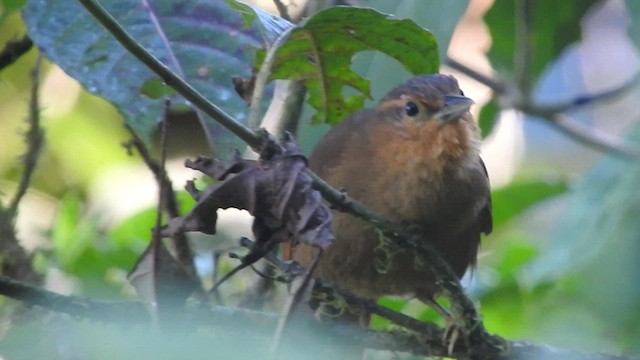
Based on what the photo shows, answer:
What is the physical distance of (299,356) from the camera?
2.64ft

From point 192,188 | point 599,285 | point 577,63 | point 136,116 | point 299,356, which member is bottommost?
point 299,356

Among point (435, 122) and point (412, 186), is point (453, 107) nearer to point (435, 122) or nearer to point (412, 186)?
point (435, 122)

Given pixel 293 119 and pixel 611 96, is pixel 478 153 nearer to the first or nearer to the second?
pixel 293 119

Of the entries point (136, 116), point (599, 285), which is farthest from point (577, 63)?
point (599, 285)

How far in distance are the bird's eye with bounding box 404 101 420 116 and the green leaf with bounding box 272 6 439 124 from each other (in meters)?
0.50

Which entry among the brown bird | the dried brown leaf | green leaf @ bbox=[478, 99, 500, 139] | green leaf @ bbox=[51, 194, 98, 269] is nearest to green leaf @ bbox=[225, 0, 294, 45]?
the dried brown leaf

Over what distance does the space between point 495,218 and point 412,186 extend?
2.84 feet

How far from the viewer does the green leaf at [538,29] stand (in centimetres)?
319

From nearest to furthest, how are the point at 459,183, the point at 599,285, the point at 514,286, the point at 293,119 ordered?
the point at 599,285
the point at 459,183
the point at 293,119
the point at 514,286

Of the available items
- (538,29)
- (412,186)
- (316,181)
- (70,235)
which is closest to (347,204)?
(316,181)

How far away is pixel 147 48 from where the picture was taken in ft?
7.14

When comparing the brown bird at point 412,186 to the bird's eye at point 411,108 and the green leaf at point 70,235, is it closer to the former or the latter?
the bird's eye at point 411,108

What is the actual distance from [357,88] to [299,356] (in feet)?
4.47

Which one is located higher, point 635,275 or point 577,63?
point 577,63
